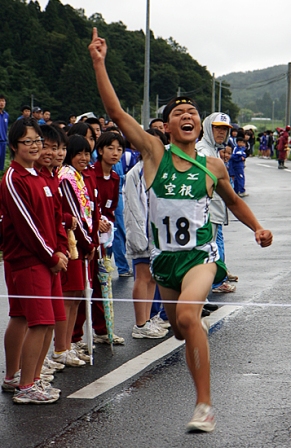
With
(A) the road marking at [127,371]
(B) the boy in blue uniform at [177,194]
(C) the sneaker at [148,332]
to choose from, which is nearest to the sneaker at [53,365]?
(A) the road marking at [127,371]

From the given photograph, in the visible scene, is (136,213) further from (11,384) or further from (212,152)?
(11,384)

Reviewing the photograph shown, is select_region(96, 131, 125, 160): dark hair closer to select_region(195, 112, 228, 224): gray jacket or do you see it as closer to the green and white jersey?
select_region(195, 112, 228, 224): gray jacket

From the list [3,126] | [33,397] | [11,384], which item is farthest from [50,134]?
[3,126]

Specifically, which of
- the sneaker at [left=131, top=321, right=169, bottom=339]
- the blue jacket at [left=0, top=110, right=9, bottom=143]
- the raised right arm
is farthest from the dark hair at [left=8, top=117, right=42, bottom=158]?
the blue jacket at [left=0, top=110, right=9, bottom=143]

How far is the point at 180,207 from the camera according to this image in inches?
206

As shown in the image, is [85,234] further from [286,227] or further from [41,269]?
[286,227]

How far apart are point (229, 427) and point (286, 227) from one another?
36.4 ft

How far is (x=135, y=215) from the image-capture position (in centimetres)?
790

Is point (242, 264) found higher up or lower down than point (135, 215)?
lower down

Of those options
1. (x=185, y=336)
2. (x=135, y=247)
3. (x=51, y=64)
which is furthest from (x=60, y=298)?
(x=51, y=64)

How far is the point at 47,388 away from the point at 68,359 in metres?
0.86

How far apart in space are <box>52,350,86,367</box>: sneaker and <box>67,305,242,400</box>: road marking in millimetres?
337

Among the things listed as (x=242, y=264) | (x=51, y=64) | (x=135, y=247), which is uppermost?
(x=51, y=64)

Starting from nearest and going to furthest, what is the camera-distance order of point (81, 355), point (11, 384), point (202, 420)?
point (202, 420) < point (11, 384) < point (81, 355)
